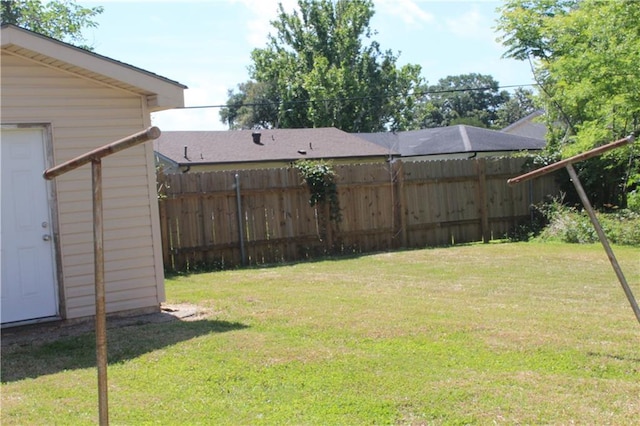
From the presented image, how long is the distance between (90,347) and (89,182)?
2.11m

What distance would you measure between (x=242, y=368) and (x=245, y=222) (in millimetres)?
7896

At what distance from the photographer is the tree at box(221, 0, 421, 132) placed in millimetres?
44250

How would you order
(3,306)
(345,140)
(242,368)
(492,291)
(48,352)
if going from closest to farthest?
1. (242,368)
2. (48,352)
3. (3,306)
4. (492,291)
5. (345,140)

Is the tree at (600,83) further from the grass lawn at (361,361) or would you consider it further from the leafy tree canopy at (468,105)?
the leafy tree canopy at (468,105)

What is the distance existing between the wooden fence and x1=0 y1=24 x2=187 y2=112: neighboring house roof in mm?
4373

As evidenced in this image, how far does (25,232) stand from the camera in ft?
23.6

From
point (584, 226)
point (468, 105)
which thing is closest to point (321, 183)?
point (584, 226)

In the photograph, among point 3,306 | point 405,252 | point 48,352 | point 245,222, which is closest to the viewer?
point 48,352

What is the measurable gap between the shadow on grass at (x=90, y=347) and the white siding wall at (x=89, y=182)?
767 mm

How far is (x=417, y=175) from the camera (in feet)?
49.9

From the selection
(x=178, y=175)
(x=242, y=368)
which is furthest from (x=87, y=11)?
(x=242, y=368)

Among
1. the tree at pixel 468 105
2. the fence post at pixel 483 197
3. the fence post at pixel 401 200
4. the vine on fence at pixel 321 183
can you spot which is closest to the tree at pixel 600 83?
the fence post at pixel 483 197

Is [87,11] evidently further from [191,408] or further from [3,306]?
[191,408]

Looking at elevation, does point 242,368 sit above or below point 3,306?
below
